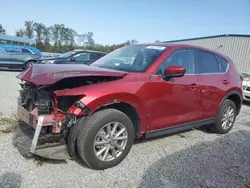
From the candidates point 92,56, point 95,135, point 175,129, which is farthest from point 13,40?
point 95,135

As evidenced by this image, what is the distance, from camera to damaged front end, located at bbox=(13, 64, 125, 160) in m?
2.78

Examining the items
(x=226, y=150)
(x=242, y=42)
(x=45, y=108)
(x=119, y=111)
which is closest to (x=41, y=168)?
(x=45, y=108)

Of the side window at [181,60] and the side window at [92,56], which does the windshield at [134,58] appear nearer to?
the side window at [181,60]

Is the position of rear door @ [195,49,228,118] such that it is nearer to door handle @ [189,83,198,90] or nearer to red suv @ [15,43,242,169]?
red suv @ [15,43,242,169]

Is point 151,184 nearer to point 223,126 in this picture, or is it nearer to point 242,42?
point 223,126

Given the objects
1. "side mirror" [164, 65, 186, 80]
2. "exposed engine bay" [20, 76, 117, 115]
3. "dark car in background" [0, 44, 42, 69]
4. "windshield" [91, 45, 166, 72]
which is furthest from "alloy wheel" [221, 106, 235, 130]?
"dark car in background" [0, 44, 42, 69]

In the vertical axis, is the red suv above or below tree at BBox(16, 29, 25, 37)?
below

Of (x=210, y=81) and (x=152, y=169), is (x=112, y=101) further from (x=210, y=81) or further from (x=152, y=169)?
(x=210, y=81)

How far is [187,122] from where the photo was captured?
416 centimetres

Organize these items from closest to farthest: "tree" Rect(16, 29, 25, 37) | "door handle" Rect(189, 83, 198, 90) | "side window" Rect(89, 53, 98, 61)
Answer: "door handle" Rect(189, 83, 198, 90) → "side window" Rect(89, 53, 98, 61) → "tree" Rect(16, 29, 25, 37)

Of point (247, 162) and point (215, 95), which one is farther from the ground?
point (215, 95)

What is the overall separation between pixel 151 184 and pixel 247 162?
192 centimetres

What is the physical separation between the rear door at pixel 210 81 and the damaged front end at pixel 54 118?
Answer: 2.06m

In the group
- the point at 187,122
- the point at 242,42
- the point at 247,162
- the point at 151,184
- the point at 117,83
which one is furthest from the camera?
the point at 242,42
